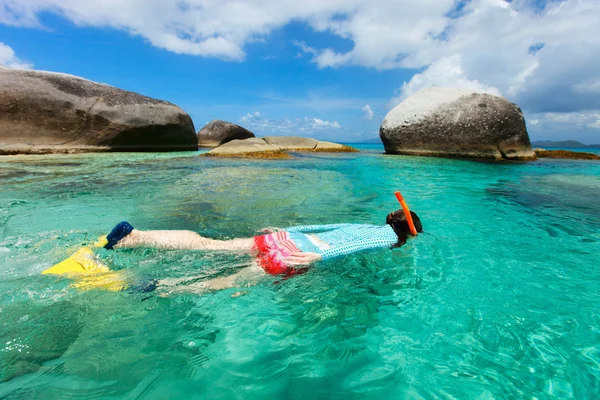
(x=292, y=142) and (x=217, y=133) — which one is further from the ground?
(x=217, y=133)

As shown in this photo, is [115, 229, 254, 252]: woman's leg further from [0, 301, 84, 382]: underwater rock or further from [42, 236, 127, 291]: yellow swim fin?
[0, 301, 84, 382]: underwater rock

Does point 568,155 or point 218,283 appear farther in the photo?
point 568,155

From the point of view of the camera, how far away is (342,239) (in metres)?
3.35

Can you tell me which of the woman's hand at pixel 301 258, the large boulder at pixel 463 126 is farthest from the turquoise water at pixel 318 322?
the large boulder at pixel 463 126

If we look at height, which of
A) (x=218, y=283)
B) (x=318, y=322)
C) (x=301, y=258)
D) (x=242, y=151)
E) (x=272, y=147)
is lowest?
(x=318, y=322)

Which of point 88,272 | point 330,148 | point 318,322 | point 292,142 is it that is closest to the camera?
point 318,322

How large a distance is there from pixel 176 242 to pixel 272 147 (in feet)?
53.8

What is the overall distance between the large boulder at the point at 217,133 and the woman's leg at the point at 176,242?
23780 millimetres

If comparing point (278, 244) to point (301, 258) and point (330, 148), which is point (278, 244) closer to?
point (301, 258)

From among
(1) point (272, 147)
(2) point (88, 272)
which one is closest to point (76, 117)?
(1) point (272, 147)

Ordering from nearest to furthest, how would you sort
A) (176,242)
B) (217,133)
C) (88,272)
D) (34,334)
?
(34,334) < (88,272) < (176,242) < (217,133)

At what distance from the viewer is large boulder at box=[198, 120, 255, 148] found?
26125mm

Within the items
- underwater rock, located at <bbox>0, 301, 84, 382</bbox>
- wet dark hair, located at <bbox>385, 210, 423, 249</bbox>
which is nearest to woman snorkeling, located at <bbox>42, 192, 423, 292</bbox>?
wet dark hair, located at <bbox>385, 210, 423, 249</bbox>

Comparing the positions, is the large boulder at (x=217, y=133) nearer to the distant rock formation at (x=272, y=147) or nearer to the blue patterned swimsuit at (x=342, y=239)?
the distant rock formation at (x=272, y=147)
